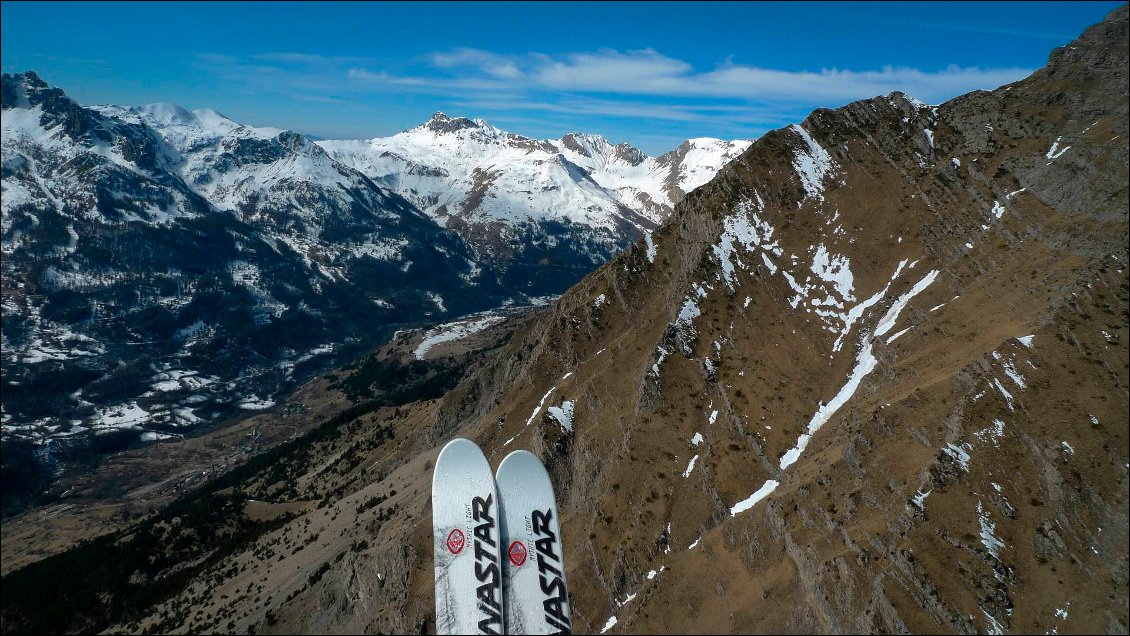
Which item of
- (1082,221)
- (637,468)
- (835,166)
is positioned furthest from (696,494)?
(835,166)

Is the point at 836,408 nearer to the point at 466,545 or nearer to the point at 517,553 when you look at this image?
the point at 517,553

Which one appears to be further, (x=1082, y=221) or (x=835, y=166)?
(x=835, y=166)

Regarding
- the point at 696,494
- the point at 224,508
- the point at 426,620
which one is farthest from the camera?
the point at 224,508

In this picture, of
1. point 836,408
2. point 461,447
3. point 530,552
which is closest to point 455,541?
point 530,552

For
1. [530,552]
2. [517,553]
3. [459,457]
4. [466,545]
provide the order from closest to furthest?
[466,545] < [517,553] < [530,552] < [459,457]

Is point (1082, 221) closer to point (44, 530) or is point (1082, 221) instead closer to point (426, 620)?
point (426, 620)

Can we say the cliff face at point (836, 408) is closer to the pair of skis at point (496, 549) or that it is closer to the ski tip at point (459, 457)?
the pair of skis at point (496, 549)

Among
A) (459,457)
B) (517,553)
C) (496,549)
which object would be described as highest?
(459,457)

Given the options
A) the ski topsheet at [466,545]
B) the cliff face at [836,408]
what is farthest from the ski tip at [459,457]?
the cliff face at [836,408]
